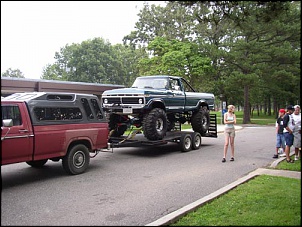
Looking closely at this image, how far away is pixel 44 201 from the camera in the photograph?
20.4 feet

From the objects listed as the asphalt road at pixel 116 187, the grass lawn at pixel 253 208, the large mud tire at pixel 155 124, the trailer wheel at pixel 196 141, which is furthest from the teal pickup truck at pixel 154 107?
the grass lawn at pixel 253 208

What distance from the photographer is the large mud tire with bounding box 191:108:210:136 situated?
14117 mm

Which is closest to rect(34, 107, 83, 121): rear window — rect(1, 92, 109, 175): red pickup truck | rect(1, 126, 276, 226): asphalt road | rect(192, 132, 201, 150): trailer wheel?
rect(1, 92, 109, 175): red pickup truck

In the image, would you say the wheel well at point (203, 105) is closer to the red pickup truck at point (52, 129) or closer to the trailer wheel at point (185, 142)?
the trailer wheel at point (185, 142)

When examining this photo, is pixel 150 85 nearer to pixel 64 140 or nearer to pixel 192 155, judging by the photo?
pixel 192 155

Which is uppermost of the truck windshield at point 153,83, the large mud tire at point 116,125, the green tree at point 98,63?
the green tree at point 98,63

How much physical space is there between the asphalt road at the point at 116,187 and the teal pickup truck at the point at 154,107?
3.84ft

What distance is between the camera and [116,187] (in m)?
7.32

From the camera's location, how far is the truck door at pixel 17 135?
6879 mm

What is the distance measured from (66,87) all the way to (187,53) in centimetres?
1163

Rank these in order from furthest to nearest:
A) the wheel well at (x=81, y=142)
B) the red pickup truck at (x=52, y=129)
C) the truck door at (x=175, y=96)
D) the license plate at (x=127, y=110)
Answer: the truck door at (x=175, y=96)
the license plate at (x=127, y=110)
the wheel well at (x=81, y=142)
the red pickup truck at (x=52, y=129)

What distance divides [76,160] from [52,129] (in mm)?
1240

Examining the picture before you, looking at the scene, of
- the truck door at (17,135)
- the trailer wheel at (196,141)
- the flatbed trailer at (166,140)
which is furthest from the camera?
the trailer wheel at (196,141)

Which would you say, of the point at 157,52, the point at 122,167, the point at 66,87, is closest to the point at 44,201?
the point at 122,167
